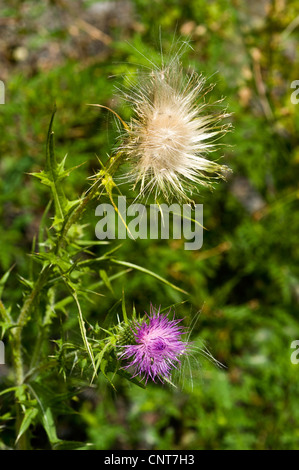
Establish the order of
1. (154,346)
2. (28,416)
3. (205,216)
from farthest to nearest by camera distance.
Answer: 1. (205,216)
2. (28,416)
3. (154,346)

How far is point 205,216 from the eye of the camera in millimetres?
2410

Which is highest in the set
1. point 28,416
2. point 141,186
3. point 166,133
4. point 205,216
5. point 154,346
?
point 205,216

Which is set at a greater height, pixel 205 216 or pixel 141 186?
pixel 205 216

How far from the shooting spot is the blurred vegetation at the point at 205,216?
2.13 metres

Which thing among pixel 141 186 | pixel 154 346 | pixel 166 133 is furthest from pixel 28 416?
pixel 166 133

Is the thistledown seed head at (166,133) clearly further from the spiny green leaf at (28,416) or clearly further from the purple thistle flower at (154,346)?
the spiny green leaf at (28,416)

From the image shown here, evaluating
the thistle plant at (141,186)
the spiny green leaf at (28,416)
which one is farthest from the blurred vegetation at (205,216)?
the thistle plant at (141,186)

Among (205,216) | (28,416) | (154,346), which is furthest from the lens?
(205,216)

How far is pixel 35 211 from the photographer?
7.88 ft

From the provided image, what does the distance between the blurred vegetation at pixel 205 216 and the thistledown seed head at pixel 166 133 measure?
35.1 inches

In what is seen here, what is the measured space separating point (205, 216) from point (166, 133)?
4.72ft

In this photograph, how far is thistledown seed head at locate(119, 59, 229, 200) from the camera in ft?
3.22

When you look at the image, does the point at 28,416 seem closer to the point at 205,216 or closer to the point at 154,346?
the point at 154,346

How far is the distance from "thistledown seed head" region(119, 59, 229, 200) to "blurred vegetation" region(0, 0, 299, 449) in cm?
89
